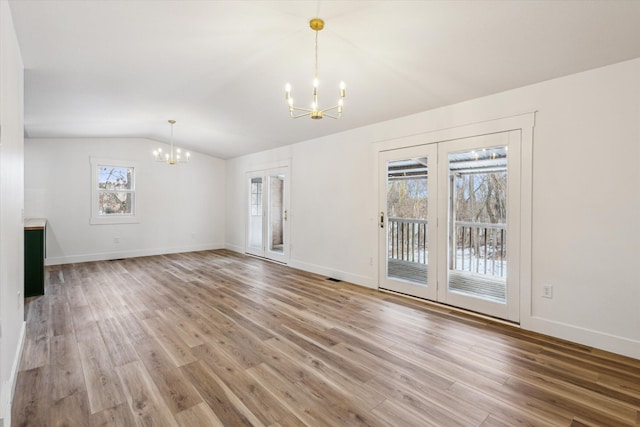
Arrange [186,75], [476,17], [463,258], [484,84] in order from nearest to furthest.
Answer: [476,17]
[484,84]
[186,75]
[463,258]

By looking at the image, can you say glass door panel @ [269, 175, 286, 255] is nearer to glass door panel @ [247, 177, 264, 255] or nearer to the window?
glass door panel @ [247, 177, 264, 255]

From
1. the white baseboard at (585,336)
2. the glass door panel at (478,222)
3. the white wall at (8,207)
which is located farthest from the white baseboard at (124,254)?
the white baseboard at (585,336)

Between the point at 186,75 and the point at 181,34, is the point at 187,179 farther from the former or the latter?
the point at 181,34

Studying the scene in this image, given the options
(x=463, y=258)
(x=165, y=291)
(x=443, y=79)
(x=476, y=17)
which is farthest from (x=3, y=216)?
(x=463, y=258)

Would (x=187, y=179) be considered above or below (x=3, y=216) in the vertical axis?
above

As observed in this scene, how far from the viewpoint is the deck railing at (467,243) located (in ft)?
12.2

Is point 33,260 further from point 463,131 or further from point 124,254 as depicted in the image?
point 463,131

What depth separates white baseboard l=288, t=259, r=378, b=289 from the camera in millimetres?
4557

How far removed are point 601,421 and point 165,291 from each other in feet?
15.3

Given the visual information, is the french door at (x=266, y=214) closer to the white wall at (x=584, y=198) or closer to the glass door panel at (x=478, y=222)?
the glass door panel at (x=478, y=222)

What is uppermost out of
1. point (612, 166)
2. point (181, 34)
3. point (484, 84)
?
point (181, 34)

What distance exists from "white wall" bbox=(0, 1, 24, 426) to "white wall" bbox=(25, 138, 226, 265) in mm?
4509

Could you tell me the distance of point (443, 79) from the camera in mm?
3117

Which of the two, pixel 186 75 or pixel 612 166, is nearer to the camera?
pixel 612 166
